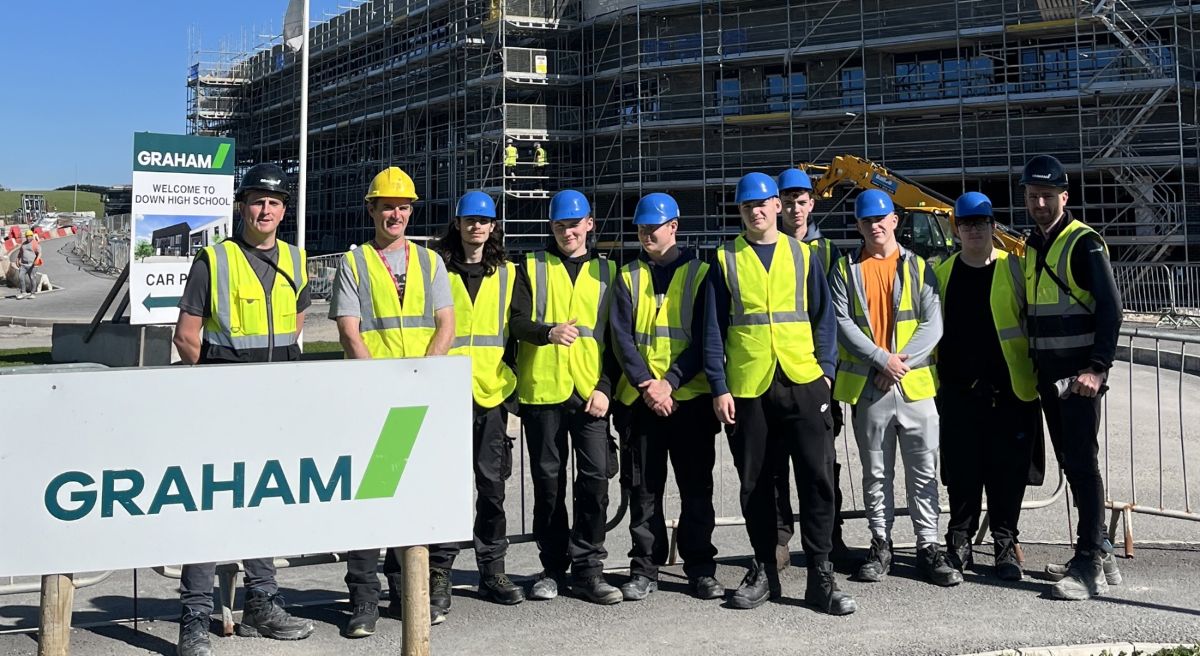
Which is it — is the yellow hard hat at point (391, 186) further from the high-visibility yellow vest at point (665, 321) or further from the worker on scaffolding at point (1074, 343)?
the worker on scaffolding at point (1074, 343)

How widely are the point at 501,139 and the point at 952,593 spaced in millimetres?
25813

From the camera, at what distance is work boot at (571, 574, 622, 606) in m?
4.96

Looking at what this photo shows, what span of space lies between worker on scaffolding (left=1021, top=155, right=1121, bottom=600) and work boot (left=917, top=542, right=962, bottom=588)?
46 centimetres

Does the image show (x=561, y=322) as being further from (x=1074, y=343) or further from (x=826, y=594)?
(x=1074, y=343)

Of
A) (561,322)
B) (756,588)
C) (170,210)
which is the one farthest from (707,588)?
(170,210)

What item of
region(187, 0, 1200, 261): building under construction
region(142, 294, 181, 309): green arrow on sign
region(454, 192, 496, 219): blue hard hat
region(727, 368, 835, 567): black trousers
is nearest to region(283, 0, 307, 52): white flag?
region(142, 294, 181, 309): green arrow on sign

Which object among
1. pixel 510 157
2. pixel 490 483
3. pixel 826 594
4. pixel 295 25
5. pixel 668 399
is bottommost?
pixel 826 594

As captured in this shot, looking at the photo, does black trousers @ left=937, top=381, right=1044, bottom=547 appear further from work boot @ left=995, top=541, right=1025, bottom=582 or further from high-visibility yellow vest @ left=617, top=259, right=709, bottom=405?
high-visibility yellow vest @ left=617, top=259, right=709, bottom=405

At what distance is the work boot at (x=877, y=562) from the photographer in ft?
17.2

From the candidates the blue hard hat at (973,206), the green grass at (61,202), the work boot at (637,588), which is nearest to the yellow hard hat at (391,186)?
the work boot at (637,588)

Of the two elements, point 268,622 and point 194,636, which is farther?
point 268,622

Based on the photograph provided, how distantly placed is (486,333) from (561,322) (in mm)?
371

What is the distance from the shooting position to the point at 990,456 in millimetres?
5473

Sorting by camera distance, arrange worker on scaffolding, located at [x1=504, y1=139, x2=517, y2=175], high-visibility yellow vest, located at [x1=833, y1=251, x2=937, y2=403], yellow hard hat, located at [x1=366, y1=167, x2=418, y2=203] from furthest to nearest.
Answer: worker on scaffolding, located at [x1=504, y1=139, x2=517, y2=175], high-visibility yellow vest, located at [x1=833, y1=251, x2=937, y2=403], yellow hard hat, located at [x1=366, y1=167, x2=418, y2=203]
